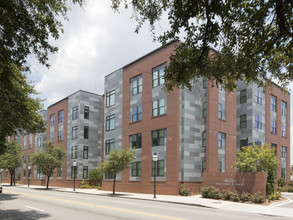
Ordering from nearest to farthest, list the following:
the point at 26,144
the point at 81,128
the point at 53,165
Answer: the point at 53,165
the point at 81,128
the point at 26,144

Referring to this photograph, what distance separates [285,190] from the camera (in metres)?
41.7

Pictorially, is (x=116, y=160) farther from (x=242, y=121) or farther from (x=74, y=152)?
(x=74, y=152)

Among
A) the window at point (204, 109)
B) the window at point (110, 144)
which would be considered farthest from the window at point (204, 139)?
the window at point (110, 144)

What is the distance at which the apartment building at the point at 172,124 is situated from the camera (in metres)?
32.2

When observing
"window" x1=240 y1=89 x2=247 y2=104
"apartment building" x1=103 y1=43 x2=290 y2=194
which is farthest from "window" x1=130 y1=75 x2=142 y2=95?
"window" x1=240 y1=89 x2=247 y2=104

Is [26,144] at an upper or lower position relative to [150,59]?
lower

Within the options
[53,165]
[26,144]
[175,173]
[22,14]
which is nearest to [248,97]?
[175,173]

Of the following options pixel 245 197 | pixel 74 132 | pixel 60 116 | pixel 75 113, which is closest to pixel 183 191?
pixel 245 197

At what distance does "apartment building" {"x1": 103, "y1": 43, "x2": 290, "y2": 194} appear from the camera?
32.2m

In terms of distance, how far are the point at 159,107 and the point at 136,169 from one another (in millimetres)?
8071

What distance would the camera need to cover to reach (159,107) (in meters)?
34.6

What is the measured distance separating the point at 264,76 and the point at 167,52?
78.9 feet

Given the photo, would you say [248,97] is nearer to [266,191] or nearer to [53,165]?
[266,191]

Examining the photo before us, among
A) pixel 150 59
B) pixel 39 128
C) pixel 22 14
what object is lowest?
pixel 39 128
